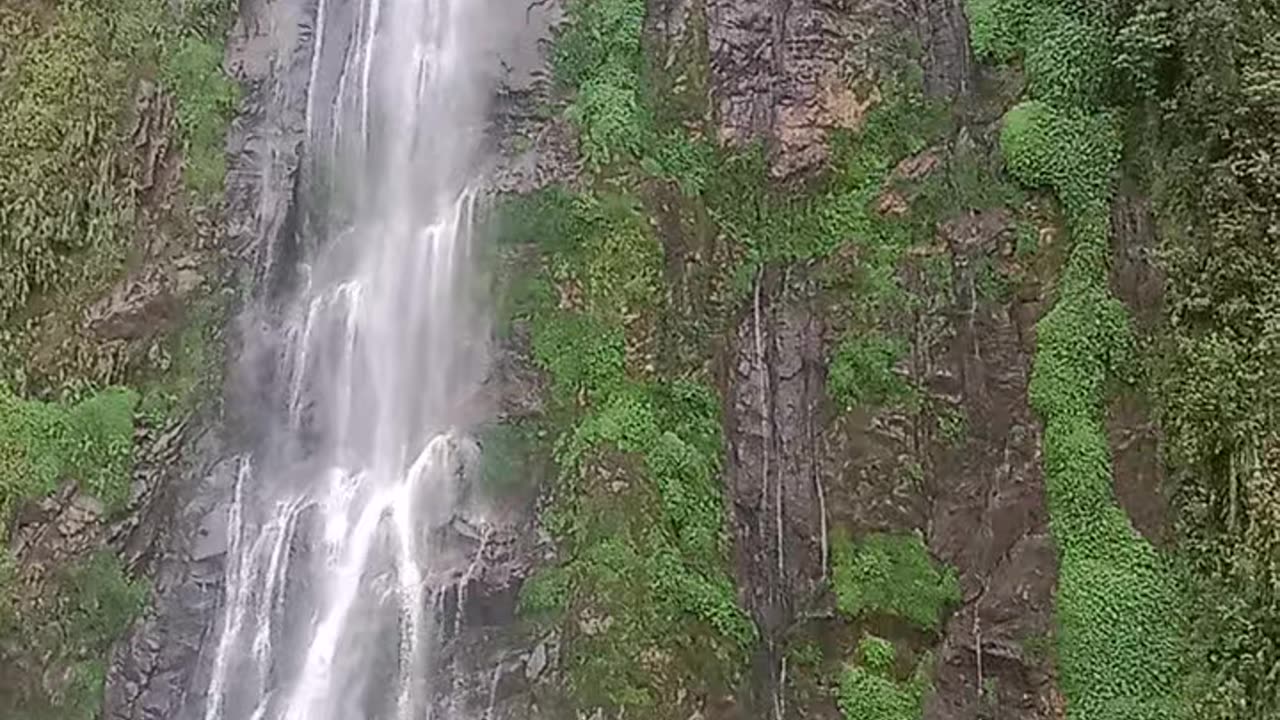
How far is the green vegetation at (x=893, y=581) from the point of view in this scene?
11133 mm

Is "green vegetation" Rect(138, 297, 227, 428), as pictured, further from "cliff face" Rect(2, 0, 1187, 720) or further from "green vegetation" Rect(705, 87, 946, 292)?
"green vegetation" Rect(705, 87, 946, 292)

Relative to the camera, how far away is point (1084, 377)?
11242mm

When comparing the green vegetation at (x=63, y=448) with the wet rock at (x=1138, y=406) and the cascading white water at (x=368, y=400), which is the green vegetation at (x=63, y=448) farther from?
the wet rock at (x=1138, y=406)

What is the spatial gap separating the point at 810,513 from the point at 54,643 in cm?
676

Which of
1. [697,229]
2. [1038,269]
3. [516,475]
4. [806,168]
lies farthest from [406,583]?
[1038,269]

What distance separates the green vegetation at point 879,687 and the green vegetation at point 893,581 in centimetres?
29

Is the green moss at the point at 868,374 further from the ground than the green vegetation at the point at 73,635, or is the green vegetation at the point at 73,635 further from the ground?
the green moss at the point at 868,374

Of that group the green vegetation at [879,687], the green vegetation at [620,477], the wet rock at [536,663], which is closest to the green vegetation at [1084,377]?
the green vegetation at [879,687]

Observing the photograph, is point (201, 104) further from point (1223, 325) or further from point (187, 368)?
point (1223, 325)

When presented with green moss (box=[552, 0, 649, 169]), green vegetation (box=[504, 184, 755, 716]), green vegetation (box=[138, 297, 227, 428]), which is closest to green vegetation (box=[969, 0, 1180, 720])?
green vegetation (box=[504, 184, 755, 716])

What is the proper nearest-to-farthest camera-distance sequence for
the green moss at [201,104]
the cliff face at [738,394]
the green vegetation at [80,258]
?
the cliff face at [738,394] → the green vegetation at [80,258] → the green moss at [201,104]

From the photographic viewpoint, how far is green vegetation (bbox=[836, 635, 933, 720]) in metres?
10.9

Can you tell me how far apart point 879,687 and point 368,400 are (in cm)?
562

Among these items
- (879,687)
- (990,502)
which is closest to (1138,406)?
(990,502)
